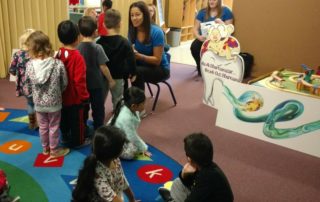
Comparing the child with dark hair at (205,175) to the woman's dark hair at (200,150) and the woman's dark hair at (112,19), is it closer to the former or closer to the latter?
the woman's dark hair at (200,150)

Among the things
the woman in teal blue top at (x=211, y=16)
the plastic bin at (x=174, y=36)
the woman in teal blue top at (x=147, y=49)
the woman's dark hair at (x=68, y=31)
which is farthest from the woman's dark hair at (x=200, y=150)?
the plastic bin at (x=174, y=36)

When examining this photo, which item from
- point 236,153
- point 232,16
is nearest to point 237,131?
point 236,153

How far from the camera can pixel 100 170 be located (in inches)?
55.1

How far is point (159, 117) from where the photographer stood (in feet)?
10.5

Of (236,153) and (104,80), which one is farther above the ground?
(104,80)

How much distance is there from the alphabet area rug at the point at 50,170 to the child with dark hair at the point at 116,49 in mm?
691

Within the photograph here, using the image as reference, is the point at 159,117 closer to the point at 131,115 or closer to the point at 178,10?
the point at 131,115

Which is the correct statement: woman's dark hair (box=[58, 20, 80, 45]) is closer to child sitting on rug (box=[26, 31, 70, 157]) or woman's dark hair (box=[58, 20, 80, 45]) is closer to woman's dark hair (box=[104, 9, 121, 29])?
child sitting on rug (box=[26, 31, 70, 157])

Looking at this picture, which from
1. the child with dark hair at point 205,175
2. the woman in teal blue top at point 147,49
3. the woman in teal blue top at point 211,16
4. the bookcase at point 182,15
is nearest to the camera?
the child with dark hair at point 205,175

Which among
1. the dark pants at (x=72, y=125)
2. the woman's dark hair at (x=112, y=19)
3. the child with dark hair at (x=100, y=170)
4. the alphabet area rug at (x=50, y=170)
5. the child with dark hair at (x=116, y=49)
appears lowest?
the alphabet area rug at (x=50, y=170)

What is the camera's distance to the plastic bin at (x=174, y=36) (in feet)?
22.9

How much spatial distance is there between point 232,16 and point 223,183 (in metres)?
3.63

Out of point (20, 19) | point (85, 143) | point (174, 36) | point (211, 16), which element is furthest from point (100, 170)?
point (174, 36)

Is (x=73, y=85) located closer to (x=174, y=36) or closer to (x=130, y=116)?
(x=130, y=116)
